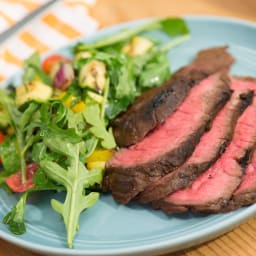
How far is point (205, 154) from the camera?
221cm

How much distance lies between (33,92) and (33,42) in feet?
2.54

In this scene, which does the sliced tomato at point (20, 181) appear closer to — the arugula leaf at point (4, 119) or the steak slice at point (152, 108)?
the arugula leaf at point (4, 119)

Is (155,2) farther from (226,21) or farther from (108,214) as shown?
(108,214)

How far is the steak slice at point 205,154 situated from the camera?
2148mm

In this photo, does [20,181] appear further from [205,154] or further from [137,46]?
[137,46]

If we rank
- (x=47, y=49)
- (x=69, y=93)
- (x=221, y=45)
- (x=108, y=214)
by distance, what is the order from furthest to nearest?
(x=47, y=49) → (x=221, y=45) → (x=69, y=93) → (x=108, y=214)

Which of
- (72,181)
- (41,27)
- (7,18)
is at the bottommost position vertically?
(72,181)

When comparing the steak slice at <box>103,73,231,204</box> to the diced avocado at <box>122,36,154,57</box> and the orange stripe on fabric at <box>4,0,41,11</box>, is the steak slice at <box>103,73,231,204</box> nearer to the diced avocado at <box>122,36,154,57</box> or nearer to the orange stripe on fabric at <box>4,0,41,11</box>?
the diced avocado at <box>122,36,154,57</box>

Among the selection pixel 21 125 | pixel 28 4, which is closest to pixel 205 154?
pixel 21 125

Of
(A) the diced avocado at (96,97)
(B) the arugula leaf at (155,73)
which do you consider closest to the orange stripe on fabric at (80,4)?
(B) the arugula leaf at (155,73)

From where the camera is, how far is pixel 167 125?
2.39 metres

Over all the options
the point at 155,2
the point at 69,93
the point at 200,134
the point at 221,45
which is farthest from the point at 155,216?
the point at 155,2

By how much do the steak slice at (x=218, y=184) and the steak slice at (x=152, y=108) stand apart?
32cm

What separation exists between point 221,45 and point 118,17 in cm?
81
